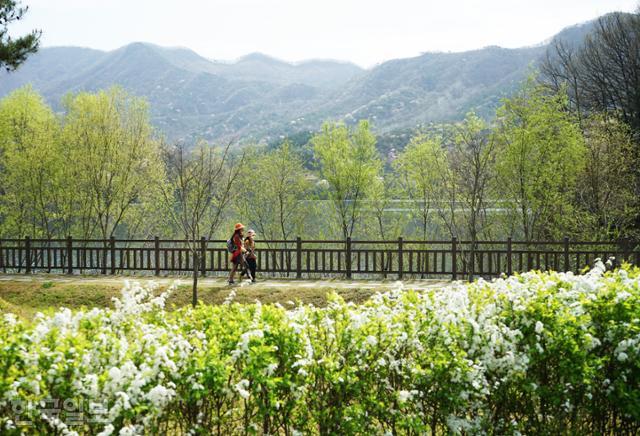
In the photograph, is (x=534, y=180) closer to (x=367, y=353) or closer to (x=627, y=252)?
(x=627, y=252)

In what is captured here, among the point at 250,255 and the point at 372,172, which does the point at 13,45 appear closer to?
the point at 250,255

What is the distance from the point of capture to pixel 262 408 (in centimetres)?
441

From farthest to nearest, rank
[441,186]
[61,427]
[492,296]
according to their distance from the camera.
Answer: [441,186]
[492,296]
[61,427]

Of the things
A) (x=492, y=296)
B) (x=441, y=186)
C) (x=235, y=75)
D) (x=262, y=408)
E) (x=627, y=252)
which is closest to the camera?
(x=262, y=408)

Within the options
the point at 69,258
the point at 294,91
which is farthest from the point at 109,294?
the point at 294,91

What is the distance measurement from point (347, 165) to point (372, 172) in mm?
1204

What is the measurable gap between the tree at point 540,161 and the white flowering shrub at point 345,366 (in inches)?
703

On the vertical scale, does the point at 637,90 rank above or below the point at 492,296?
above

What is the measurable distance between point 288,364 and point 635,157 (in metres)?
24.2

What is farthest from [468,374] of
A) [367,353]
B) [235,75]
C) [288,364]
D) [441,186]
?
[235,75]

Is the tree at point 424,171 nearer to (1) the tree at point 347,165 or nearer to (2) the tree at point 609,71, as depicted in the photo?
(1) the tree at point 347,165

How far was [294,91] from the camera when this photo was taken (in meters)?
167

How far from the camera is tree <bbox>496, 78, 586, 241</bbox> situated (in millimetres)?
22156

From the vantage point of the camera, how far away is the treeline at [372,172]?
22328 mm
